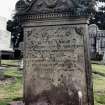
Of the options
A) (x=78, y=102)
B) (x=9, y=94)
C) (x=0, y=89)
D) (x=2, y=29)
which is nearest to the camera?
(x=78, y=102)

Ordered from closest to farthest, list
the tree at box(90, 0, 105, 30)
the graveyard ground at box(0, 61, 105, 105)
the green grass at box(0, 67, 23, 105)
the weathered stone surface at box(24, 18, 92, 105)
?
the weathered stone surface at box(24, 18, 92, 105)
the graveyard ground at box(0, 61, 105, 105)
the green grass at box(0, 67, 23, 105)
the tree at box(90, 0, 105, 30)

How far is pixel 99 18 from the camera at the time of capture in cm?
5038

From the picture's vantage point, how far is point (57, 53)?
30.6 ft

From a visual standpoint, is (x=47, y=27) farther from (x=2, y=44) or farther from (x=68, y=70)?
(x=2, y=44)

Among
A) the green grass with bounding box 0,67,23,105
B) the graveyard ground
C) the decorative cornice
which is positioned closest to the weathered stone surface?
the decorative cornice

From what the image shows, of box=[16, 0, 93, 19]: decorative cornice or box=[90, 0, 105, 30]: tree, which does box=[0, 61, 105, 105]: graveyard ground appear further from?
box=[90, 0, 105, 30]: tree

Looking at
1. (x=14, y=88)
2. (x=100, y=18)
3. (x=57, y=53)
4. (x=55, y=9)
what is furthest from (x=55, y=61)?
(x=100, y=18)

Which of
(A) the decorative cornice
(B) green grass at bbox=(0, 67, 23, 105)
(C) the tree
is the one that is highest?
(C) the tree

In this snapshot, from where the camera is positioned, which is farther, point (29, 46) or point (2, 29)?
point (2, 29)

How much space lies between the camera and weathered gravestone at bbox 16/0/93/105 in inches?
358

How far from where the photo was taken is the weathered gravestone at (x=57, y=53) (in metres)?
9.09

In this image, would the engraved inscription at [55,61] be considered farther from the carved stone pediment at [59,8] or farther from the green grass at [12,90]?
the green grass at [12,90]

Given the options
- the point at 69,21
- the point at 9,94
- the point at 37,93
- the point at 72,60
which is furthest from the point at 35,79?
the point at 9,94

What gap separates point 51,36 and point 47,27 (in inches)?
9.9
